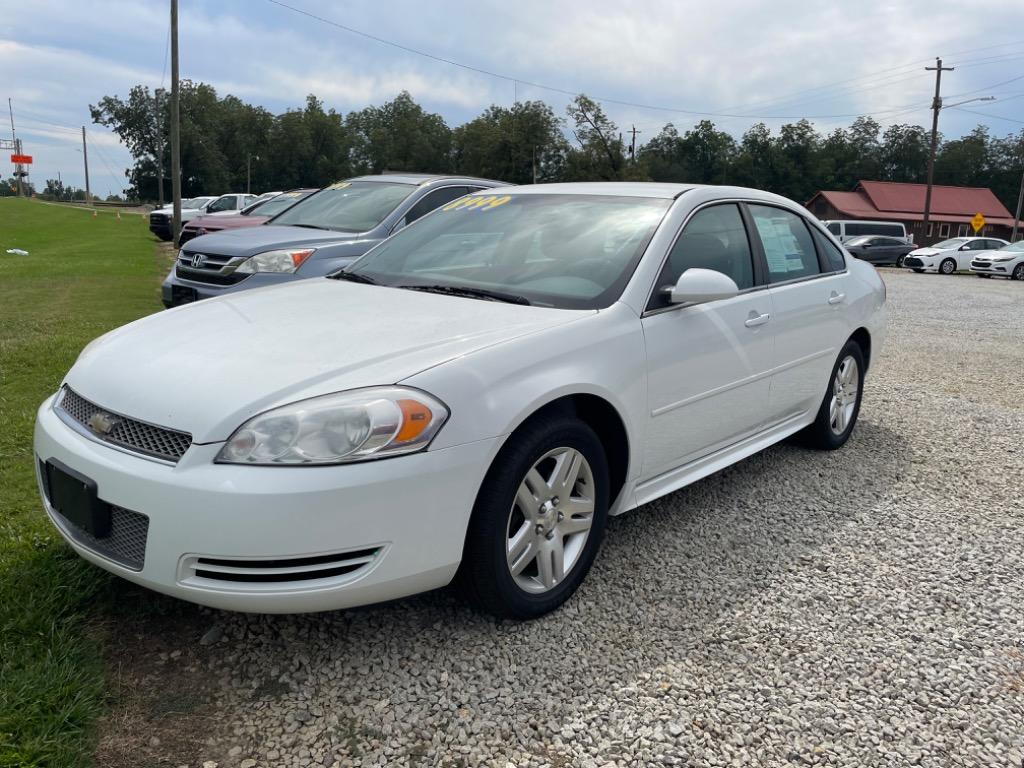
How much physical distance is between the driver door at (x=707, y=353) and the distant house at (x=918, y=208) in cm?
6443

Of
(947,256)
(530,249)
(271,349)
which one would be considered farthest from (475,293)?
(947,256)

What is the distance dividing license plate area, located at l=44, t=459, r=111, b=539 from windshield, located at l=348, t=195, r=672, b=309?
1571 millimetres

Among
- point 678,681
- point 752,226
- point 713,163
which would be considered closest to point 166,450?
point 678,681

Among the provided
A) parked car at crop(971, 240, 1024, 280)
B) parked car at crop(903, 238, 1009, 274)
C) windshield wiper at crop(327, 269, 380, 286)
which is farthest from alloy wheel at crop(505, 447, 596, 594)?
parked car at crop(903, 238, 1009, 274)

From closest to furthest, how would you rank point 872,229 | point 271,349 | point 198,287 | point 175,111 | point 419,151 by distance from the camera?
point 271,349
point 198,287
point 175,111
point 872,229
point 419,151

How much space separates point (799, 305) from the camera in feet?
14.3

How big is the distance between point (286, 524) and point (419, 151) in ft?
276

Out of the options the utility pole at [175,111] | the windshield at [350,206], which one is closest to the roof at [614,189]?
the windshield at [350,206]

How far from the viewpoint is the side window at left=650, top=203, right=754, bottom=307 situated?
354 centimetres

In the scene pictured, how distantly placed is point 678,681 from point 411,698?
84cm

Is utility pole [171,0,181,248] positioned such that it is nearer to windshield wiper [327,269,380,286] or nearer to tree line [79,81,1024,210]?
windshield wiper [327,269,380,286]

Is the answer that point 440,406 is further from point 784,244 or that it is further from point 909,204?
point 909,204

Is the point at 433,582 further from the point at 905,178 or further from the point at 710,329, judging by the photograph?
the point at 905,178

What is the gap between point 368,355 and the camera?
8.81 ft
